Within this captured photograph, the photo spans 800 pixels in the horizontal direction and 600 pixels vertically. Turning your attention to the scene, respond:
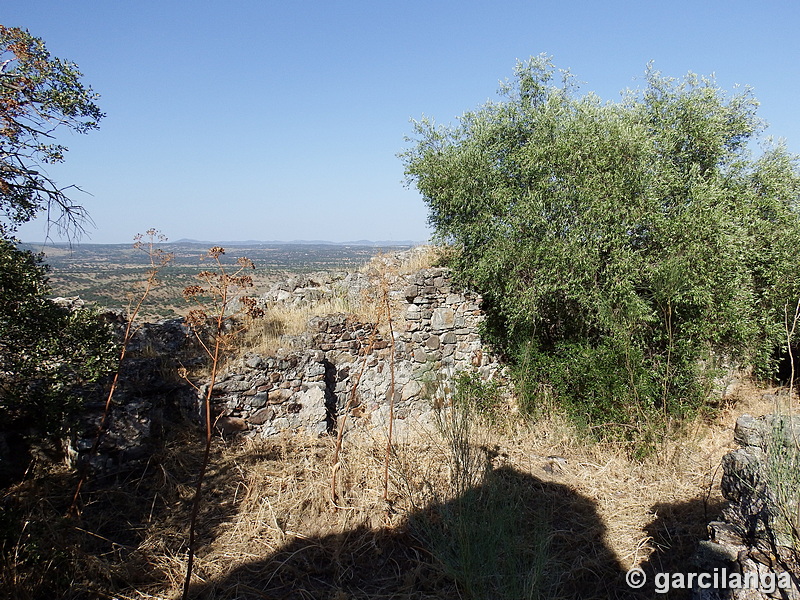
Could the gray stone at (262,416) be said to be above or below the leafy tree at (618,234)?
below

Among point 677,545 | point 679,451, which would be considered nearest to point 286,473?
point 677,545

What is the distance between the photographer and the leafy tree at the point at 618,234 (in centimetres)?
684

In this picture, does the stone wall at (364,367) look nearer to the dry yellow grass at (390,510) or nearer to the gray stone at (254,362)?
the gray stone at (254,362)

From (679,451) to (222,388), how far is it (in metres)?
6.51

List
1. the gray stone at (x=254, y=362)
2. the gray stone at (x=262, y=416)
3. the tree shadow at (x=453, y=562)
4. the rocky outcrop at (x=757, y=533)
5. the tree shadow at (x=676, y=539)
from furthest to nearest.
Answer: the gray stone at (x=254, y=362)
the gray stone at (x=262, y=416)
the tree shadow at (x=676, y=539)
the tree shadow at (x=453, y=562)
the rocky outcrop at (x=757, y=533)

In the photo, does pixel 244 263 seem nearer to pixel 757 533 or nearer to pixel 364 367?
pixel 364 367

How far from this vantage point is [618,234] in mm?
7160

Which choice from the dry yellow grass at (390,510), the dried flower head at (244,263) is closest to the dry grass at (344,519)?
the dry yellow grass at (390,510)

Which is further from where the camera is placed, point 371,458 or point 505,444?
point 505,444

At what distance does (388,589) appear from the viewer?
143 inches

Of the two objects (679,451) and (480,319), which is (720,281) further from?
(480,319)

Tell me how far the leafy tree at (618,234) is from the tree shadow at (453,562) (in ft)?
9.34

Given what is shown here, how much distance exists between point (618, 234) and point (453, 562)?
587 cm

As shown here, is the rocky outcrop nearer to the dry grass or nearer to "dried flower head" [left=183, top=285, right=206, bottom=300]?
the dry grass
